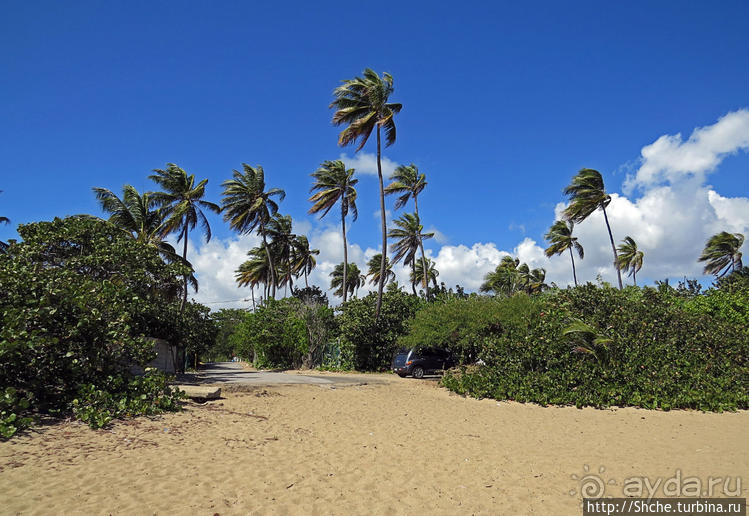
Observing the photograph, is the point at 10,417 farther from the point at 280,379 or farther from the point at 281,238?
the point at 281,238

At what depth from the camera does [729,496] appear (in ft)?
16.3

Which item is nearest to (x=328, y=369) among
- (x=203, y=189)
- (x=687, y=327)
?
(x=203, y=189)

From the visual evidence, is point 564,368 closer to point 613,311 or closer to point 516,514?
point 613,311

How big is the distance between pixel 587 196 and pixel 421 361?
17.3 meters

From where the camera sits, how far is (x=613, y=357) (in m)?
12.9

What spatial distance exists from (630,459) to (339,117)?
833 inches

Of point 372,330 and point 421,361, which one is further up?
point 372,330

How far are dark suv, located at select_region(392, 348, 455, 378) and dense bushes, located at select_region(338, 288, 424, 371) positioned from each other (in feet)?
13.9

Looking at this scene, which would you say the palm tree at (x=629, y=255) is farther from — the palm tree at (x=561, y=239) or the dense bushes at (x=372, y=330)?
the dense bushes at (x=372, y=330)

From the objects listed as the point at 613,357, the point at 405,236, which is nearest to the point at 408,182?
the point at 405,236

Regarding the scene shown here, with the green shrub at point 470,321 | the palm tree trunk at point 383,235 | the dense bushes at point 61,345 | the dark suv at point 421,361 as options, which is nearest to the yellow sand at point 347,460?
the dense bushes at point 61,345

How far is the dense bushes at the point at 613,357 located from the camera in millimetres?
12133

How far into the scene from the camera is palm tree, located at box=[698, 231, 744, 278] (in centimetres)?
3269

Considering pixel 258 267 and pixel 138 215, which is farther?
pixel 258 267
